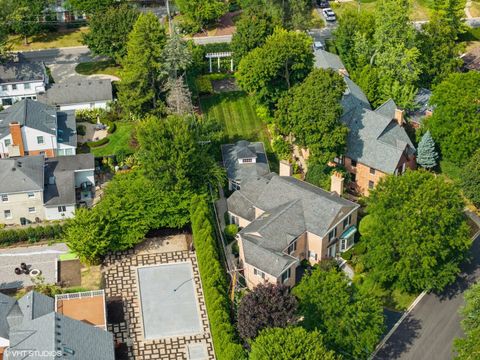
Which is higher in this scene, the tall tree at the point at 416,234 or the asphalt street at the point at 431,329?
the tall tree at the point at 416,234

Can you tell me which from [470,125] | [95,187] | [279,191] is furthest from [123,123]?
[470,125]

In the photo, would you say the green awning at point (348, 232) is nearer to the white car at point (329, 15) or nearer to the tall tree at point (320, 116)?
the tall tree at point (320, 116)

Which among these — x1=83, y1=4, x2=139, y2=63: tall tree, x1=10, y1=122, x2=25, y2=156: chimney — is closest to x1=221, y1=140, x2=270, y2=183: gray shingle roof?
x1=10, y1=122, x2=25, y2=156: chimney

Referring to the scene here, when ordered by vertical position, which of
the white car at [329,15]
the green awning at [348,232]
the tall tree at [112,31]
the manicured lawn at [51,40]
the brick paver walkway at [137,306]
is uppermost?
the tall tree at [112,31]

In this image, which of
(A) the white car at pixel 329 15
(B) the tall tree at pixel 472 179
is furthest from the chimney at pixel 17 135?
(A) the white car at pixel 329 15

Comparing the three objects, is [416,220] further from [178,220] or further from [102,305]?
[102,305]

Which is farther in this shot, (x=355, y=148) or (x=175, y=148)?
(x=355, y=148)

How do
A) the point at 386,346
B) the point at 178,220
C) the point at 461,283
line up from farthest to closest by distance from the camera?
the point at 178,220
the point at 461,283
the point at 386,346
